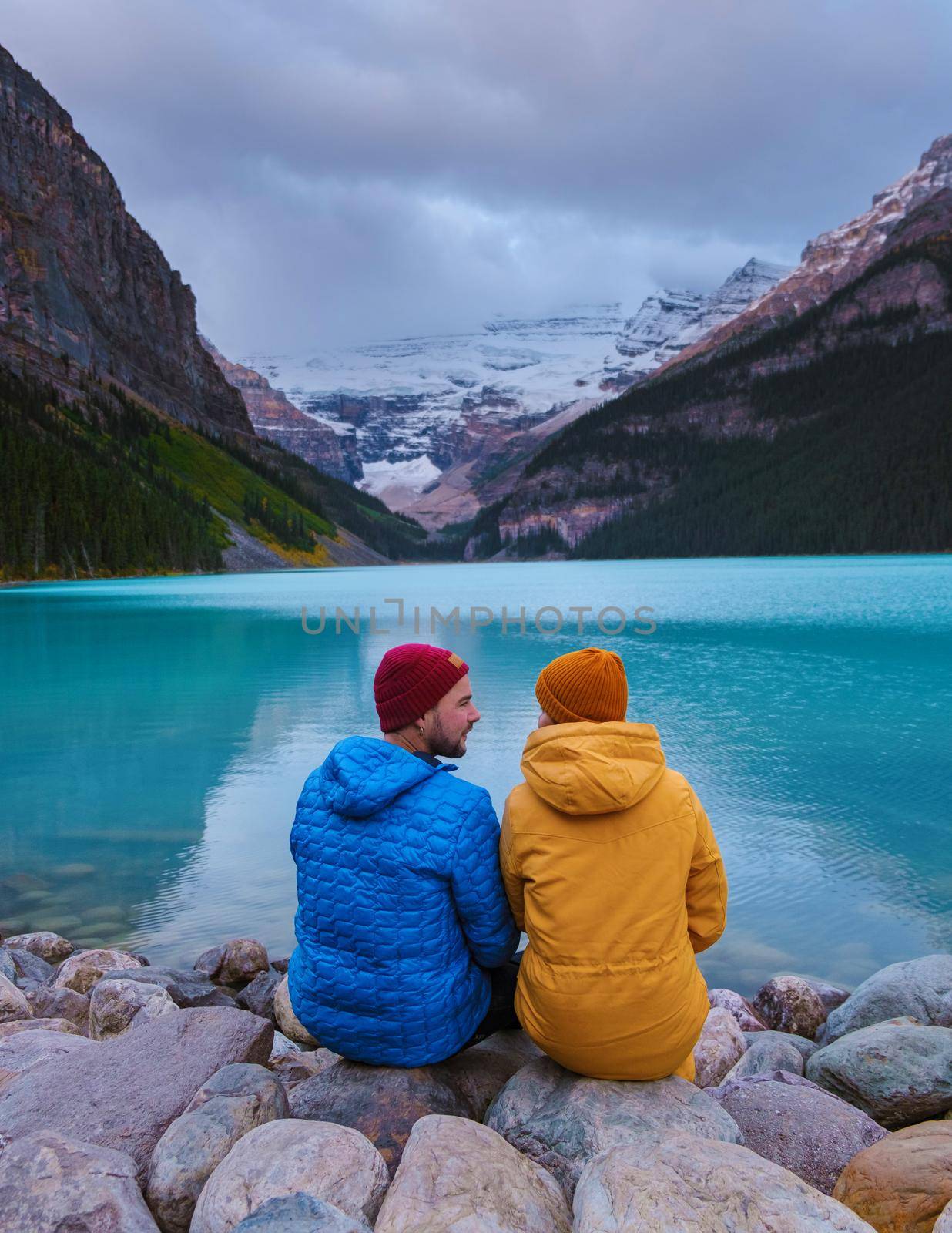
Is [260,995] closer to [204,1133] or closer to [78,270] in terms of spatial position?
[204,1133]

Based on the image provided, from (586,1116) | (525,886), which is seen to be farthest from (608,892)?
(586,1116)

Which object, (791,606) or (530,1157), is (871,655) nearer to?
(791,606)

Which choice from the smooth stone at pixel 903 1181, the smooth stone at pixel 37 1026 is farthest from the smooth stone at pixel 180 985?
the smooth stone at pixel 903 1181

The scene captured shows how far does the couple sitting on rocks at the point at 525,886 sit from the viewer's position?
3203 millimetres

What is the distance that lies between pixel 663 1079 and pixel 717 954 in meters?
4.06

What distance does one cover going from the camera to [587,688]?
11.1ft

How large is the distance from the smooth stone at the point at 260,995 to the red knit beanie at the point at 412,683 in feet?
10.7

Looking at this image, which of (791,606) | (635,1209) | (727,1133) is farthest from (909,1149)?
(791,606)

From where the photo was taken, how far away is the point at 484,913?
3502 mm

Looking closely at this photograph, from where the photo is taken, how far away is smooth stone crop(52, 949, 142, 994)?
6312 millimetres

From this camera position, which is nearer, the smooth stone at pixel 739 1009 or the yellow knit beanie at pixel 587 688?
the yellow knit beanie at pixel 587 688

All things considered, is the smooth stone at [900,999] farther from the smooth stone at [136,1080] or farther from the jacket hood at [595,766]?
the smooth stone at [136,1080]

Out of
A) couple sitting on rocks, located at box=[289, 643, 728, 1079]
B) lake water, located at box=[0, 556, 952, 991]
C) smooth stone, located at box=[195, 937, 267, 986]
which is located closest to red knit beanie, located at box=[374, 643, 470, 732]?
couple sitting on rocks, located at box=[289, 643, 728, 1079]

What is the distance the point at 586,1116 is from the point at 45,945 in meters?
5.82
